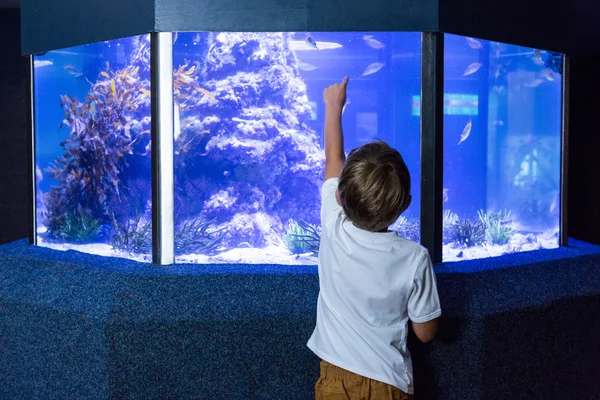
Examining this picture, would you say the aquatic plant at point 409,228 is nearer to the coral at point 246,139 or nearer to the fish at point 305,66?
the coral at point 246,139

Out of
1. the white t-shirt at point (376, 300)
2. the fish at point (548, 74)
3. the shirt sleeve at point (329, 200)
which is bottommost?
the white t-shirt at point (376, 300)

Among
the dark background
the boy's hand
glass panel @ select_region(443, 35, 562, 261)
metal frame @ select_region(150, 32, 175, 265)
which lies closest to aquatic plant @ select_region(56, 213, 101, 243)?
metal frame @ select_region(150, 32, 175, 265)

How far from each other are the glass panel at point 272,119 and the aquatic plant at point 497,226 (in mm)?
436

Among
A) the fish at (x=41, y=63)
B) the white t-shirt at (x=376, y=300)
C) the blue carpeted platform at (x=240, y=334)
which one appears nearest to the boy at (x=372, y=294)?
the white t-shirt at (x=376, y=300)

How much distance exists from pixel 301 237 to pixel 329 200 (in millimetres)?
976

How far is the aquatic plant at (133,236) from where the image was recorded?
10.2 ft

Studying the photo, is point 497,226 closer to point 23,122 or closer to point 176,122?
point 176,122

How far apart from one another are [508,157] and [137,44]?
1.90 m

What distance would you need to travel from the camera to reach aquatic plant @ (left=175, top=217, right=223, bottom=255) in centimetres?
302

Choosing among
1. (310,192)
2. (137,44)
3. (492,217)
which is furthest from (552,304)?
(137,44)

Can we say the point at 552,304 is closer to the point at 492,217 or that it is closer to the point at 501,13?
the point at 492,217

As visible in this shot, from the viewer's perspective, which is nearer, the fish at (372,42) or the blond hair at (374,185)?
the blond hair at (374,185)

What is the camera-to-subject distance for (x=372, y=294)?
1.88 m

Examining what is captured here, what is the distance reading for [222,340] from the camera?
8.74 feet
